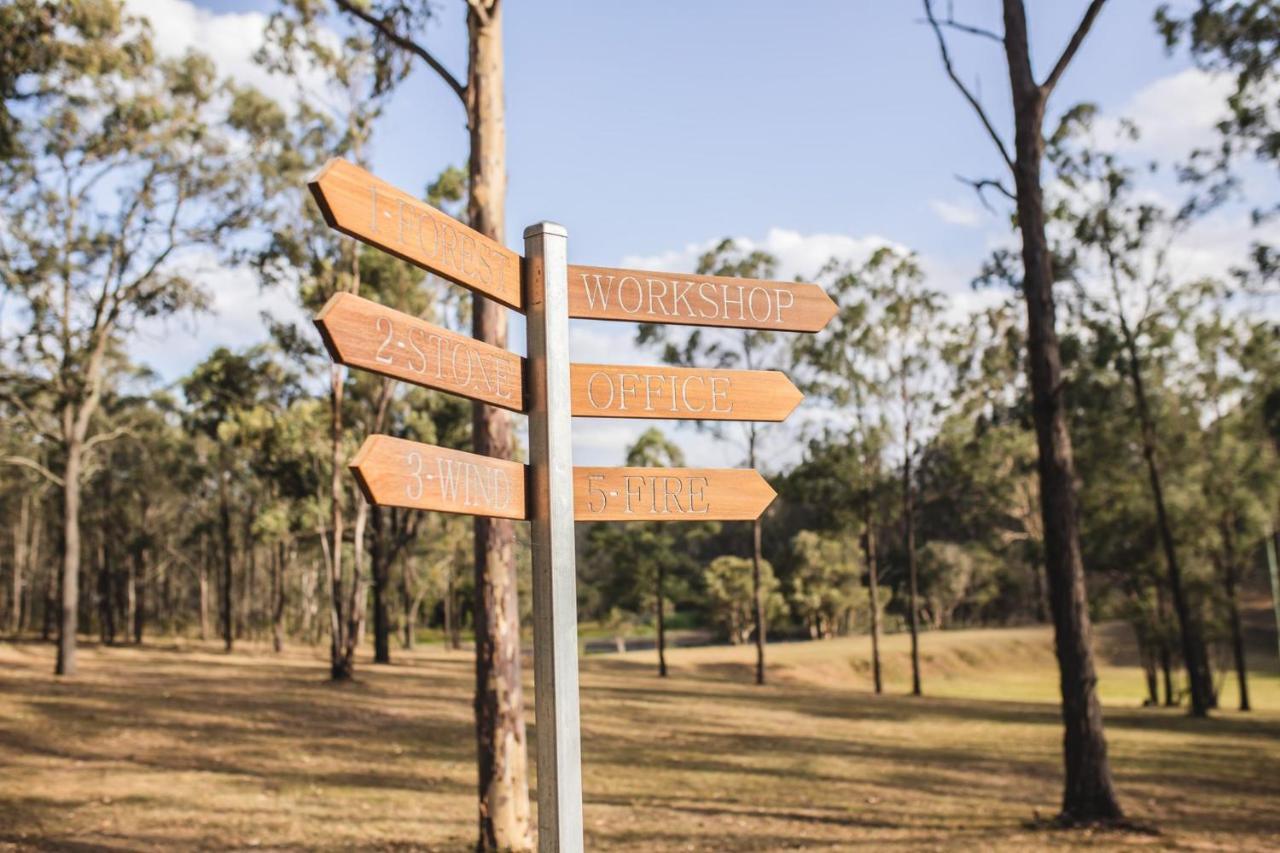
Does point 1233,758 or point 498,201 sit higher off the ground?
point 498,201

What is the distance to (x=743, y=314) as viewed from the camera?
3.68 m

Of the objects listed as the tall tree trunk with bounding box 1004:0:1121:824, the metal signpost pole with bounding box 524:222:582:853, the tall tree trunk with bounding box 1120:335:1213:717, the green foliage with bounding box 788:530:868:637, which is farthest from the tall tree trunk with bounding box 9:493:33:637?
the metal signpost pole with bounding box 524:222:582:853

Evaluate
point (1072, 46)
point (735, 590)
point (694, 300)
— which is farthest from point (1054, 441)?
point (735, 590)

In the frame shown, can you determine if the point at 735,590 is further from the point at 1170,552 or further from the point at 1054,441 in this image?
the point at 1054,441

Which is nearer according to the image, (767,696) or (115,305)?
(115,305)

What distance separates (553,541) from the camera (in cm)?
316

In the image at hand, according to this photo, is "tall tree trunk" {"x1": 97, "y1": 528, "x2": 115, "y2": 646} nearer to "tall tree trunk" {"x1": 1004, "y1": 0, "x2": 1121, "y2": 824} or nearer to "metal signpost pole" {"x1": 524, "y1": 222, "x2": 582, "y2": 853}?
"tall tree trunk" {"x1": 1004, "y1": 0, "x2": 1121, "y2": 824}

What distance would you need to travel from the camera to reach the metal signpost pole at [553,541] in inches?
120

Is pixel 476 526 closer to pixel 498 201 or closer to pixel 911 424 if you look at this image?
pixel 498 201

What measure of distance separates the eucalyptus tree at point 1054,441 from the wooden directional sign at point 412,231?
7.82m

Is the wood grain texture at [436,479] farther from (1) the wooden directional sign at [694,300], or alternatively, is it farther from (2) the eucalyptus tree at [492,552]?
(2) the eucalyptus tree at [492,552]

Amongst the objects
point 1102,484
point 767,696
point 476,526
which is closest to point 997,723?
point 767,696

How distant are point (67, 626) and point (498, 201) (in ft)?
63.9

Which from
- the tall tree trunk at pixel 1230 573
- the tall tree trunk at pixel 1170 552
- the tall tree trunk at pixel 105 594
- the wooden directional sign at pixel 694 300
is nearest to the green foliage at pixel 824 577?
the tall tree trunk at pixel 1230 573
